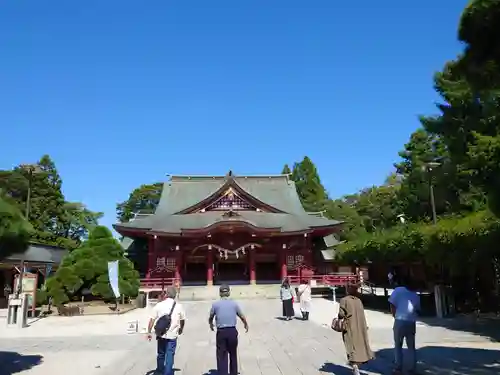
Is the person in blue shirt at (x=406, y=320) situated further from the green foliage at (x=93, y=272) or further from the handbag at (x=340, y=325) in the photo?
the green foliage at (x=93, y=272)

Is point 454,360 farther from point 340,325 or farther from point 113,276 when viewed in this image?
point 113,276

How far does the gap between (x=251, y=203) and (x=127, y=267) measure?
15620 mm

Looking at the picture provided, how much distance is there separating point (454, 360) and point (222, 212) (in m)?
27.0

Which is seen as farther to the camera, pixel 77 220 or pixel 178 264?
pixel 77 220

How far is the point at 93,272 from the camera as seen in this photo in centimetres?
1912

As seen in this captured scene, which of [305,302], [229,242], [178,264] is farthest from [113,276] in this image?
[229,242]

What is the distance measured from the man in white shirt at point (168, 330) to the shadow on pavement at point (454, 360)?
153 inches

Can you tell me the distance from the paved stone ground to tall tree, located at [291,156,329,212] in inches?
1830

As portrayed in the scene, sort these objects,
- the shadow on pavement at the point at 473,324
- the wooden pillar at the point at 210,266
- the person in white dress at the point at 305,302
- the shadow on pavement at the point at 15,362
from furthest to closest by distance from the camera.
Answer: the wooden pillar at the point at 210,266 → the person in white dress at the point at 305,302 → the shadow on pavement at the point at 473,324 → the shadow on pavement at the point at 15,362

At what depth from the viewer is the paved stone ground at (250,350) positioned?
7.38 m

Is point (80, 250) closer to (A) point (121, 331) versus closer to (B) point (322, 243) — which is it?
(A) point (121, 331)

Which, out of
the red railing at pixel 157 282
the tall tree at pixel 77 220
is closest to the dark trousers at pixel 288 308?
the red railing at pixel 157 282

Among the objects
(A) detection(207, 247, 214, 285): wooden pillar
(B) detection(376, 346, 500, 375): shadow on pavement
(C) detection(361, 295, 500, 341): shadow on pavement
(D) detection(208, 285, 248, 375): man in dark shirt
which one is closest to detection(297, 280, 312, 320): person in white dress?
(C) detection(361, 295, 500, 341): shadow on pavement

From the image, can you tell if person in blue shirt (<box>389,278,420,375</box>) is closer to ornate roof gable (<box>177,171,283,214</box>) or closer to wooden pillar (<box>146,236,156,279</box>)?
wooden pillar (<box>146,236,156,279</box>)
